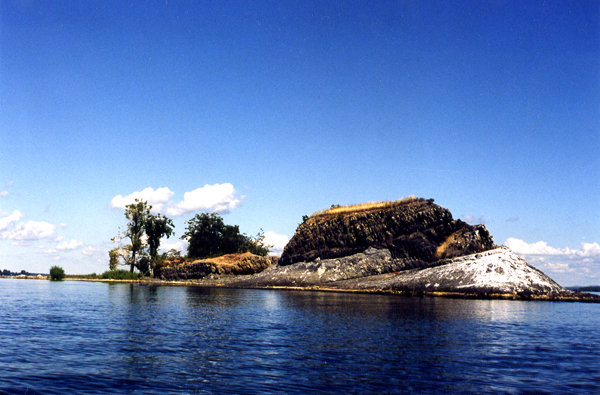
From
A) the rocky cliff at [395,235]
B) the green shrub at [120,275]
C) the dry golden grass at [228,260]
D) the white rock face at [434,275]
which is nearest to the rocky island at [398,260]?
the rocky cliff at [395,235]

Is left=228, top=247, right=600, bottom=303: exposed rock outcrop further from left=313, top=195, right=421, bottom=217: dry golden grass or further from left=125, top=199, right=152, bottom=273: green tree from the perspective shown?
left=125, top=199, right=152, bottom=273: green tree

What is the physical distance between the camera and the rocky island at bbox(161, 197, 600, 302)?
4738 centimetres

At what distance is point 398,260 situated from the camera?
5953 cm

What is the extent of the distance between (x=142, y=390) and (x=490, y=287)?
42579 mm

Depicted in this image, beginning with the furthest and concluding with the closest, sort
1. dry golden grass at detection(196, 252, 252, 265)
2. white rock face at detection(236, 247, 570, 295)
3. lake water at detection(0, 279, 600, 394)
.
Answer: dry golden grass at detection(196, 252, 252, 265), white rock face at detection(236, 247, 570, 295), lake water at detection(0, 279, 600, 394)

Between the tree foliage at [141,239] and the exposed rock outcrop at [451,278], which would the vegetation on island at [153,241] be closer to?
the tree foliage at [141,239]

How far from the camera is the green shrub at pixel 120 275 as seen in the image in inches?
3389

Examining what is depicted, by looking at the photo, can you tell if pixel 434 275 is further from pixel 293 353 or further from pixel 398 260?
pixel 293 353

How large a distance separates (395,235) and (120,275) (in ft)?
184

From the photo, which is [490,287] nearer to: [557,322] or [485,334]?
[557,322]

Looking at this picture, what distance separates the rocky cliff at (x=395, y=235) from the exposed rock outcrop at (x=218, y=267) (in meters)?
9.30

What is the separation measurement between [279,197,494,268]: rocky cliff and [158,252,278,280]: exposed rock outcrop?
9.30 metres

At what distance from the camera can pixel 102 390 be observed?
35.4ft

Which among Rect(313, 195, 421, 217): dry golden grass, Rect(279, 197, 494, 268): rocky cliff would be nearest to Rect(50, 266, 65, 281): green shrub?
Rect(279, 197, 494, 268): rocky cliff
